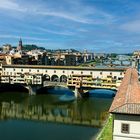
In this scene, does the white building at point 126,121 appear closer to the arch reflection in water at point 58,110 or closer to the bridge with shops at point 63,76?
the arch reflection in water at point 58,110

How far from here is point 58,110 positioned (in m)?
51.2

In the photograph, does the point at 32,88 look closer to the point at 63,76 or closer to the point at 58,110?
the point at 63,76

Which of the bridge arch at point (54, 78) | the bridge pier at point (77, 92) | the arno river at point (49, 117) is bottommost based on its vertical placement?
the arno river at point (49, 117)

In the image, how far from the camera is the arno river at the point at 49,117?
35.3m

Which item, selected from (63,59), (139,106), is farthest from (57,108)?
(63,59)

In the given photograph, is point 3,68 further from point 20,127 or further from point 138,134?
point 138,134

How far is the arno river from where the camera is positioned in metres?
35.3

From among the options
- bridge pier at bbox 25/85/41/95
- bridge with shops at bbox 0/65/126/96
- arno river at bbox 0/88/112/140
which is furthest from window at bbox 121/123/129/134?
bridge pier at bbox 25/85/41/95

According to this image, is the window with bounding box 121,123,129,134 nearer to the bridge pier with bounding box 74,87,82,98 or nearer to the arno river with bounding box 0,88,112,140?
the arno river with bounding box 0,88,112,140

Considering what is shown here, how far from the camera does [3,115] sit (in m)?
47.3

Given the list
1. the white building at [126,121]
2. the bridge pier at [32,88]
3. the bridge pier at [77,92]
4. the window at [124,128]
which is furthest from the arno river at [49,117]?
the window at [124,128]

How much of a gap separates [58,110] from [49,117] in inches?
202

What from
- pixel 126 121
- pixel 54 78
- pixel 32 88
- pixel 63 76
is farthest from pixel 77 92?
pixel 126 121

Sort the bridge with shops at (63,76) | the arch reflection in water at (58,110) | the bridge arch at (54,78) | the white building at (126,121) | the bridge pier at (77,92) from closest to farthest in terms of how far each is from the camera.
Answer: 1. the white building at (126,121)
2. the arch reflection in water at (58,110)
3. the bridge pier at (77,92)
4. the bridge with shops at (63,76)
5. the bridge arch at (54,78)
